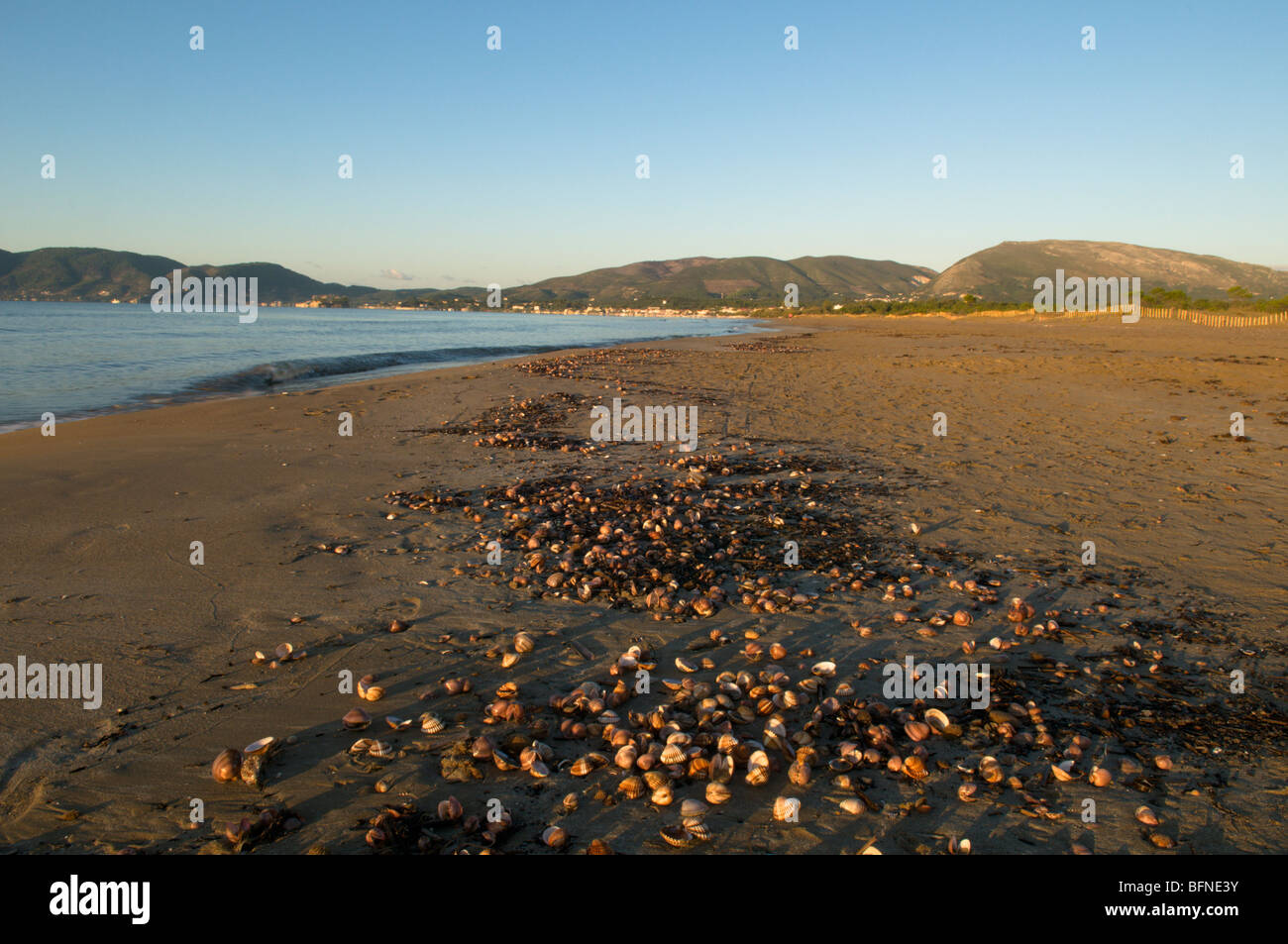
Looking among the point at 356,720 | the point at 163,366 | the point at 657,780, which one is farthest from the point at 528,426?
the point at 163,366

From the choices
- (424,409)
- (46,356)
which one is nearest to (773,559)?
(424,409)

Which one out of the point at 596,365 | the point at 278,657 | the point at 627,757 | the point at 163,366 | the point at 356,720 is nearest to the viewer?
the point at 627,757

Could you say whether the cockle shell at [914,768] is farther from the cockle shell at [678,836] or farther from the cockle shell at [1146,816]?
the cockle shell at [678,836]

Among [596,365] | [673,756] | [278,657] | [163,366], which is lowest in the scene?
[673,756]

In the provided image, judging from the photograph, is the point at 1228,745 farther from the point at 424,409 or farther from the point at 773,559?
the point at 424,409

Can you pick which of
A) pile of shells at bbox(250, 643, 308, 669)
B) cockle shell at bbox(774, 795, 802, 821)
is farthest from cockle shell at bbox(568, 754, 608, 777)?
pile of shells at bbox(250, 643, 308, 669)

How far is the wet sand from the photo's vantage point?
3.85 m

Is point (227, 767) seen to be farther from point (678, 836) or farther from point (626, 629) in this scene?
point (626, 629)

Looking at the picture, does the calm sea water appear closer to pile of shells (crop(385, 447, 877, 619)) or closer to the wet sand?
the wet sand

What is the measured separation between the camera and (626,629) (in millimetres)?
6340

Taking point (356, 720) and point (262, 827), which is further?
point (356, 720)

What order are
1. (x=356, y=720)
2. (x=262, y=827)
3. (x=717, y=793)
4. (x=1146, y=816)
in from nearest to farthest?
(x=262, y=827)
(x=1146, y=816)
(x=717, y=793)
(x=356, y=720)

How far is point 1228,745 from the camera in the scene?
453cm
